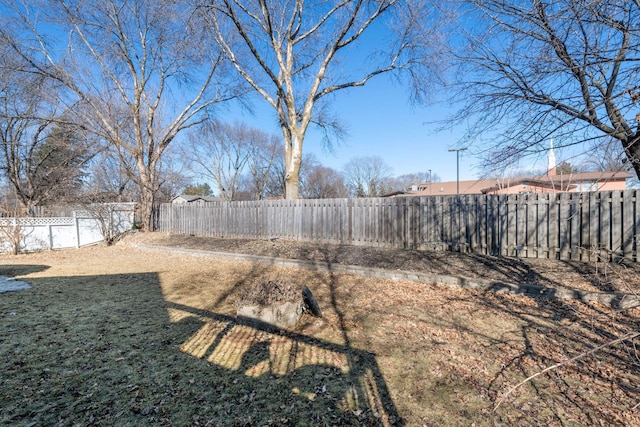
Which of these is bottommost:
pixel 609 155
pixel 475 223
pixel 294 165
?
pixel 475 223

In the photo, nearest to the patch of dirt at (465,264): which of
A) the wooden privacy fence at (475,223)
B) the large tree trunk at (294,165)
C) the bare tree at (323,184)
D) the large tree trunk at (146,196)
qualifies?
the wooden privacy fence at (475,223)

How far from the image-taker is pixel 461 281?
5.18 metres

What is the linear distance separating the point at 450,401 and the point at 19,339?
4.84m

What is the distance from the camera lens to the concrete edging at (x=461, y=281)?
411 cm

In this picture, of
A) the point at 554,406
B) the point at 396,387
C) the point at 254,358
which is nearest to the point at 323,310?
the point at 254,358

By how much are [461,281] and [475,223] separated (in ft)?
6.52

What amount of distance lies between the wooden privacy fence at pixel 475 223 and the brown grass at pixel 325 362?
142cm

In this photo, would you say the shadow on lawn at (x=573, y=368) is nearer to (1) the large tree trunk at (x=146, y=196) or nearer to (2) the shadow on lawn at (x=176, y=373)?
(2) the shadow on lawn at (x=176, y=373)

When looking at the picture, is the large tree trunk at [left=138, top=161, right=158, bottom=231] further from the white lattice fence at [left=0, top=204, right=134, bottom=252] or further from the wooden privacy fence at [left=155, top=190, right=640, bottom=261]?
the wooden privacy fence at [left=155, top=190, right=640, bottom=261]

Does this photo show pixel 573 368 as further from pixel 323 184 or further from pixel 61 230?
pixel 323 184

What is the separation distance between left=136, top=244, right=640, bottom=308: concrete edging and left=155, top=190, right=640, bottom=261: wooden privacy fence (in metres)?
0.65

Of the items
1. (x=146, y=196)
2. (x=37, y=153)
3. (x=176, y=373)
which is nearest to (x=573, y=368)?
(x=176, y=373)

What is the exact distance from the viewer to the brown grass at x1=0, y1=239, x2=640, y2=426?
7.59 ft

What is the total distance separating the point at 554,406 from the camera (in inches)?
91.3
